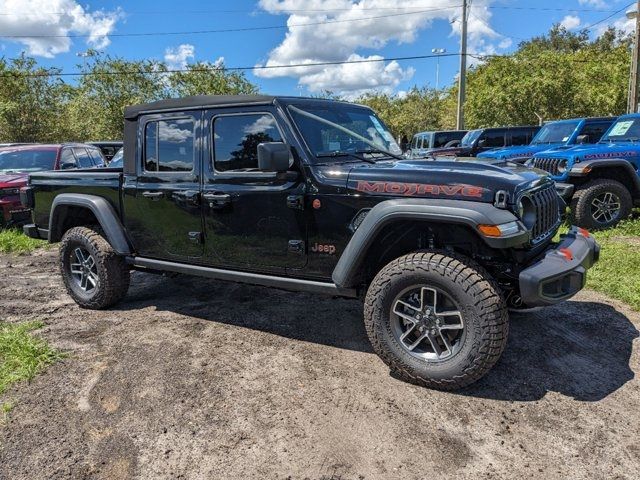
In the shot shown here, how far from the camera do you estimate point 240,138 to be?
3959 millimetres

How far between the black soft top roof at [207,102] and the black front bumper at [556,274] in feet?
6.79

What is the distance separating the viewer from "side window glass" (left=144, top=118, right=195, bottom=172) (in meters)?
4.21

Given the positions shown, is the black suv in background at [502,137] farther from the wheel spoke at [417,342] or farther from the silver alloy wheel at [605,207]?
the wheel spoke at [417,342]

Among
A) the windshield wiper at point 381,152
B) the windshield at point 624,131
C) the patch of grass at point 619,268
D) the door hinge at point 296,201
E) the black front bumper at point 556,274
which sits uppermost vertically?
the windshield at point 624,131

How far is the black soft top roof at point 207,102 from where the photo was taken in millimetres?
3842

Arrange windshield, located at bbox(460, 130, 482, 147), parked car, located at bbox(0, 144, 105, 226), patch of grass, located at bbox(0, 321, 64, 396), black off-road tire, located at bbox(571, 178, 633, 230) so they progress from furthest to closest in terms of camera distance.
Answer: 1. windshield, located at bbox(460, 130, 482, 147)
2. parked car, located at bbox(0, 144, 105, 226)
3. black off-road tire, located at bbox(571, 178, 633, 230)
4. patch of grass, located at bbox(0, 321, 64, 396)

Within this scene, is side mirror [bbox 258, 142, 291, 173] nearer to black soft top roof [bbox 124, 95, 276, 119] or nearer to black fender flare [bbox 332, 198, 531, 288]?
black soft top roof [bbox 124, 95, 276, 119]

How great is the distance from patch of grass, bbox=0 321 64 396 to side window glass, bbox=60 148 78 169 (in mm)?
6191

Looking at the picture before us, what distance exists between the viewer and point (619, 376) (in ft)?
11.2

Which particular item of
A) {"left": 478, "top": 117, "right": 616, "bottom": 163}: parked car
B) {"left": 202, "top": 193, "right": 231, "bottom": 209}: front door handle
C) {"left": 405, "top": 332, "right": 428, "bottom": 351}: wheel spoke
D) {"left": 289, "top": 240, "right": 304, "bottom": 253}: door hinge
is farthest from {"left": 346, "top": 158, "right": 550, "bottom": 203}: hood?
{"left": 478, "top": 117, "right": 616, "bottom": 163}: parked car

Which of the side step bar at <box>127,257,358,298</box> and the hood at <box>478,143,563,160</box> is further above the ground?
the hood at <box>478,143,563,160</box>

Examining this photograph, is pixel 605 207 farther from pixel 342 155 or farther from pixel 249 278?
pixel 249 278

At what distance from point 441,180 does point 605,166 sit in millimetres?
5827

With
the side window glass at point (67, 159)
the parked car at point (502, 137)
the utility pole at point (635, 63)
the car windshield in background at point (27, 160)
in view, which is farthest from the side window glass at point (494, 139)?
the car windshield in background at point (27, 160)
